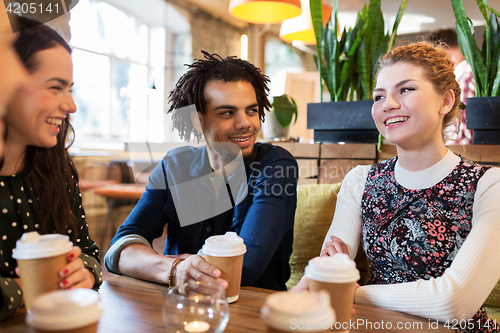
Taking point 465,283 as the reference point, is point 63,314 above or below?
above

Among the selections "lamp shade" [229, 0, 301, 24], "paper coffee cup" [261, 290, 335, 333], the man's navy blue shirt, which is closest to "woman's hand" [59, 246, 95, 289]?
"paper coffee cup" [261, 290, 335, 333]

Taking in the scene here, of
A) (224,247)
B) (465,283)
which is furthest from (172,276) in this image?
(465,283)

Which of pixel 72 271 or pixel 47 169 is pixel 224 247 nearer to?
pixel 72 271

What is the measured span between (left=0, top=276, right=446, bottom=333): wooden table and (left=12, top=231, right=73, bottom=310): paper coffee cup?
0.13 m

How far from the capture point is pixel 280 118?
2.11 m

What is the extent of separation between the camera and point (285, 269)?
4.47 ft

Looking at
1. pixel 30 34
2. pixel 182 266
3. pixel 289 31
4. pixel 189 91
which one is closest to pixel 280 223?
pixel 182 266

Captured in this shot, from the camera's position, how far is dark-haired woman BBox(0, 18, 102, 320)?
0.84m

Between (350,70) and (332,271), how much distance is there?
1534 millimetres

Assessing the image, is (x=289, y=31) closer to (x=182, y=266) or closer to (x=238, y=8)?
(x=238, y=8)

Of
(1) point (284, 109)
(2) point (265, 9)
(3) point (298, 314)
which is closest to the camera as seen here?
(3) point (298, 314)

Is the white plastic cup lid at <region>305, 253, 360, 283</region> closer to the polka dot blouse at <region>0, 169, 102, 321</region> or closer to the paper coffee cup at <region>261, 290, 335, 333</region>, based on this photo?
the paper coffee cup at <region>261, 290, 335, 333</region>

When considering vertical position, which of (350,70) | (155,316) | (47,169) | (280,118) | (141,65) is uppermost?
(141,65)

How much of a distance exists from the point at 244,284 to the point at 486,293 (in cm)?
60
